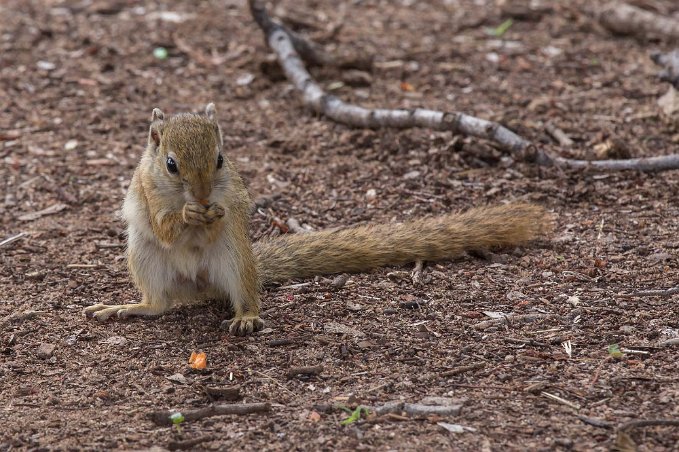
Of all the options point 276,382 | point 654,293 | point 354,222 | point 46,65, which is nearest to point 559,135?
point 354,222

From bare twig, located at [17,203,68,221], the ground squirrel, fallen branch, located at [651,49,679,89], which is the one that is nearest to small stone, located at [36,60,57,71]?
bare twig, located at [17,203,68,221]

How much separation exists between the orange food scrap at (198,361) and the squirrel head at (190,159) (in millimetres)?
666

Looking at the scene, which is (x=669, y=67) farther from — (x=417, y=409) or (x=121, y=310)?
(x=121, y=310)

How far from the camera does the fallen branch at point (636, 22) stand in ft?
27.3

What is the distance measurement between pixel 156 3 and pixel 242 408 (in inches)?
261

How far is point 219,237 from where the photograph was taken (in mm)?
4586

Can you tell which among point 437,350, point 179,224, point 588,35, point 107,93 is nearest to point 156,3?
point 107,93

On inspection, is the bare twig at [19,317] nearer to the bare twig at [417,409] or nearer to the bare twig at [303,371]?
the bare twig at [303,371]

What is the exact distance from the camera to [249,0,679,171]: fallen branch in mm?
6031

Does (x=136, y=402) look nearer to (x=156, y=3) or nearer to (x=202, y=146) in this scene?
(x=202, y=146)

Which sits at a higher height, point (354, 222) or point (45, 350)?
point (45, 350)

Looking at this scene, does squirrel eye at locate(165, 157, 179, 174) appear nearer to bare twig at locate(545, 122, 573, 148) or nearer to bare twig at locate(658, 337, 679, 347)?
bare twig at locate(658, 337, 679, 347)

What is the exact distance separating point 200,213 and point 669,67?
12.3ft

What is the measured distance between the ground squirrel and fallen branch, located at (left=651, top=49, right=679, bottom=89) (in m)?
1.88
